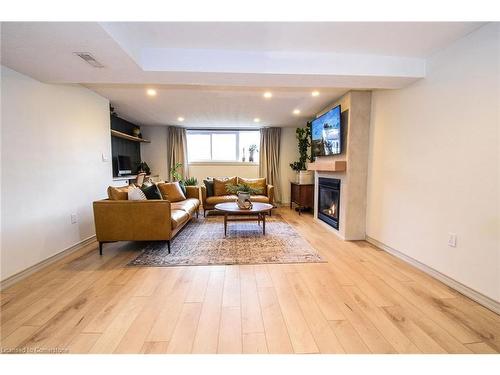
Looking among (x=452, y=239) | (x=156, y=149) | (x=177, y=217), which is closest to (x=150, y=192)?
(x=177, y=217)

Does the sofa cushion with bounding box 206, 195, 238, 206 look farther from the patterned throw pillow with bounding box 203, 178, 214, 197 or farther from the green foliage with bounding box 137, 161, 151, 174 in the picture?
the green foliage with bounding box 137, 161, 151, 174

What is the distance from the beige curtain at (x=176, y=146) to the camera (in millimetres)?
6029

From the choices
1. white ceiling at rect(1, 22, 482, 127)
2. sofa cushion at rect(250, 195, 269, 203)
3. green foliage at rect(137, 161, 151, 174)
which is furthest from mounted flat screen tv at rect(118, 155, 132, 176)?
sofa cushion at rect(250, 195, 269, 203)

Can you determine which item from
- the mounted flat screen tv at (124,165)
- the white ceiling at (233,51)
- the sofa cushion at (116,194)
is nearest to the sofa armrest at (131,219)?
the sofa cushion at (116,194)

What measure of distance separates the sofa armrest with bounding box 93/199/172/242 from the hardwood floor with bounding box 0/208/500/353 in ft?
1.23

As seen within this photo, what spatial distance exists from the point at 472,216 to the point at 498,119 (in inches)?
31.0

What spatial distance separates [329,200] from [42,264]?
13.7 feet

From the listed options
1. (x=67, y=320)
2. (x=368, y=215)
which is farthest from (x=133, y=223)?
(x=368, y=215)

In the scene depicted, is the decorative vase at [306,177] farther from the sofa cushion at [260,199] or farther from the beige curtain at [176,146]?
the beige curtain at [176,146]

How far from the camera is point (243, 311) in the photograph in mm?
1677

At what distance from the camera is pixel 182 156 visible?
6.10 metres

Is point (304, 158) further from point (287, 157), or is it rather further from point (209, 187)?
point (209, 187)
